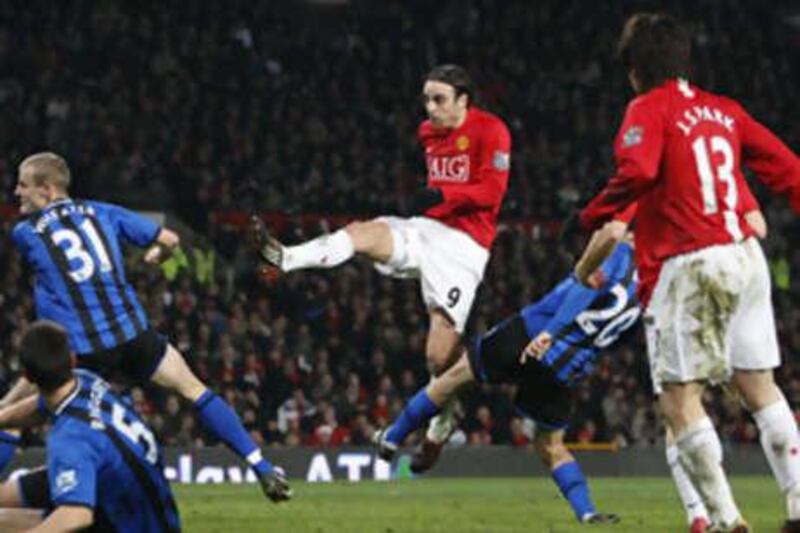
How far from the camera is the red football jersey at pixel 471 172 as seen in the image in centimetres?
1246

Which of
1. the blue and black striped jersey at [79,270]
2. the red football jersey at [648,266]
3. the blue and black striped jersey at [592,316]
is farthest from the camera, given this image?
the blue and black striped jersey at [592,316]

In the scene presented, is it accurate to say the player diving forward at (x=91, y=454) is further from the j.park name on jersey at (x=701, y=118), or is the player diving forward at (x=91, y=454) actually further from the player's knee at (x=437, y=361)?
the player's knee at (x=437, y=361)

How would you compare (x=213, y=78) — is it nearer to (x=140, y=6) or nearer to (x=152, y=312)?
(x=140, y=6)

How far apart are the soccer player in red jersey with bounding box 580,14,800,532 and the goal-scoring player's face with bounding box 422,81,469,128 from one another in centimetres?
448

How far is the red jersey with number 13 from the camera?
8000 mm

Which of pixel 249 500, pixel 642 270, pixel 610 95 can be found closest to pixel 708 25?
pixel 610 95

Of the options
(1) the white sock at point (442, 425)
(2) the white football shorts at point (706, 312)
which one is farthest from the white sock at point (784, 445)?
(1) the white sock at point (442, 425)

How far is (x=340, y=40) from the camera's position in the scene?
31.6 m

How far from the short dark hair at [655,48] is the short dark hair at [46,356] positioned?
2.96 m

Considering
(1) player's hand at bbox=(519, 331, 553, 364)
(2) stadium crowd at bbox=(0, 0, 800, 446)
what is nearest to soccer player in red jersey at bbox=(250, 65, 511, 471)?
(1) player's hand at bbox=(519, 331, 553, 364)

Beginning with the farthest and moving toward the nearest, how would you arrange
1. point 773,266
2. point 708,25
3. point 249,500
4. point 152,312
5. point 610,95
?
point 708,25, point 610,95, point 773,266, point 152,312, point 249,500

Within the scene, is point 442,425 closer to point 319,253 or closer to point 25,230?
point 319,253

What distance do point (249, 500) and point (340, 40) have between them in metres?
18.4

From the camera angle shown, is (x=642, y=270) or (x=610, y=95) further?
(x=610, y=95)
